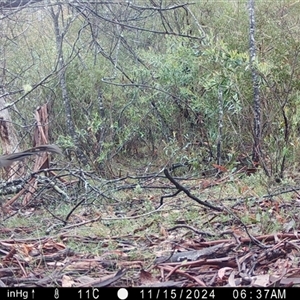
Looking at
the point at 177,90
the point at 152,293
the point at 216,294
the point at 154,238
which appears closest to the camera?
the point at 216,294

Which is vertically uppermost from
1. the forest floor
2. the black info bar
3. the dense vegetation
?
the dense vegetation

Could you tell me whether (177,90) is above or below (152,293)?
above

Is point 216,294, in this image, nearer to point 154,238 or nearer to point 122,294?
point 122,294

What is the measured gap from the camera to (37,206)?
5148mm

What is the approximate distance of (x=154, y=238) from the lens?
11.7ft

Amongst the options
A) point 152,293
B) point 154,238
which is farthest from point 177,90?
point 152,293

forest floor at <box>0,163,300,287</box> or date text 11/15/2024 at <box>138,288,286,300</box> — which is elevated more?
date text 11/15/2024 at <box>138,288,286,300</box>

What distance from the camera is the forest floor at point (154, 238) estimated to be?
8.83 ft

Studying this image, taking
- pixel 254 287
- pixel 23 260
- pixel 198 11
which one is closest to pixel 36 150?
pixel 23 260

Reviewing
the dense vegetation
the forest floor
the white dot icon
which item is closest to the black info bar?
the white dot icon

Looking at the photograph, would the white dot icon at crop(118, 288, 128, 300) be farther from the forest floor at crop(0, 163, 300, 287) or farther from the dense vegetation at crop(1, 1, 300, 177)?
the dense vegetation at crop(1, 1, 300, 177)

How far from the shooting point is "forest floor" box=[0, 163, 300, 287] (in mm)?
2691

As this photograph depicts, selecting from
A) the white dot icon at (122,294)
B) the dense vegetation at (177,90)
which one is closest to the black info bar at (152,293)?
the white dot icon at (122,294)

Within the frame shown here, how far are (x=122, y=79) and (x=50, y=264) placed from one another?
572 cm
